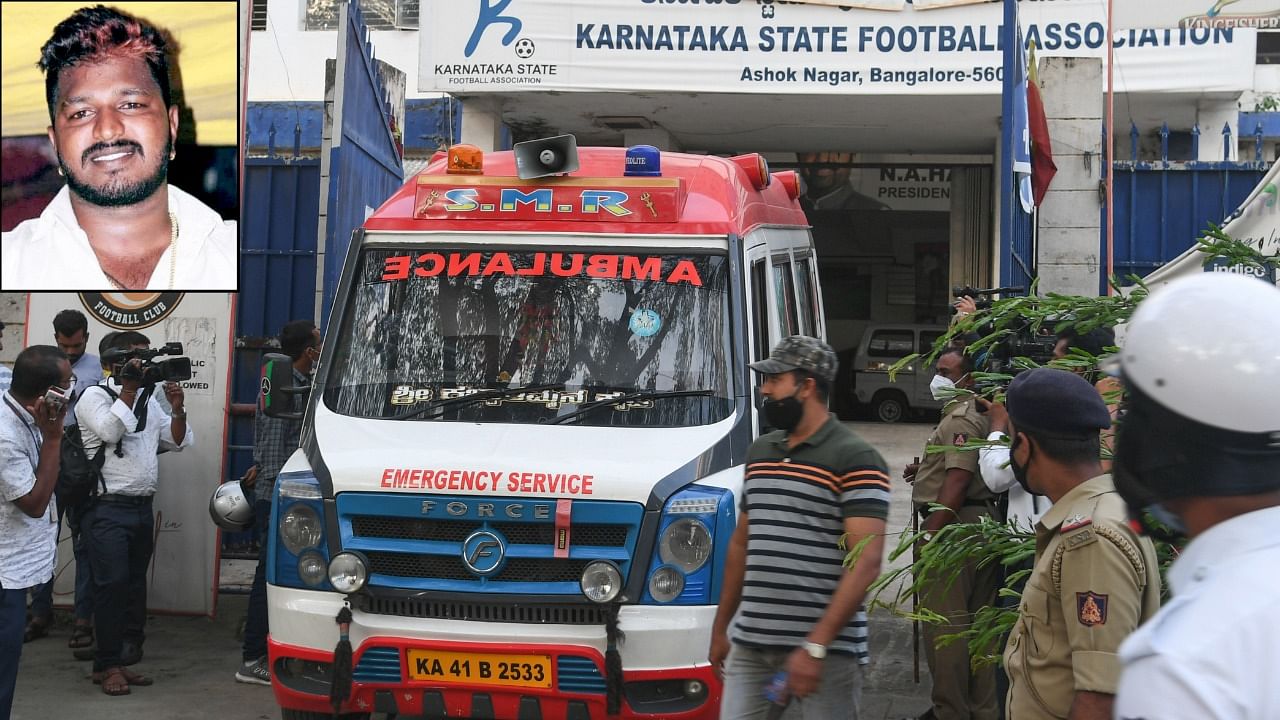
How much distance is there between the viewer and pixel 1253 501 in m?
1.57

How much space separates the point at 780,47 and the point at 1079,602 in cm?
1100

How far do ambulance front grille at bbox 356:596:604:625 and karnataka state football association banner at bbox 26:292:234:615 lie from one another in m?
3.44

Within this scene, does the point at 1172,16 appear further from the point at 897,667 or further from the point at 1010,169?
the point at 897,667

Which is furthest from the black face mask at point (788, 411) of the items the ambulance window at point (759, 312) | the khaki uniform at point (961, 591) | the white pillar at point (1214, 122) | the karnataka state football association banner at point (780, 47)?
the white pillar at point (1214, 122)

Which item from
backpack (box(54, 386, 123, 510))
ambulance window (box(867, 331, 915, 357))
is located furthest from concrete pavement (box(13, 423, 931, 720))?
ambulance window (box(867, 331, 915, 357))

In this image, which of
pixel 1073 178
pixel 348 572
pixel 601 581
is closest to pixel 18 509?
pixel 348 572

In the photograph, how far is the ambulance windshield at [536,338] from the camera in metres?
5.54

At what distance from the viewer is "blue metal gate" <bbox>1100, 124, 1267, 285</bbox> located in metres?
10.2

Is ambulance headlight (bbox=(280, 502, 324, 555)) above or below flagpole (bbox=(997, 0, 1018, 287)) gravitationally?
below

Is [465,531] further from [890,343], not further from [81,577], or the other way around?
[890,343]

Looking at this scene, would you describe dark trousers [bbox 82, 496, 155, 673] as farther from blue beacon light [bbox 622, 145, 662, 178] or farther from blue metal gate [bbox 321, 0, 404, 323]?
blue beacon light [bbox 622, 145, 662, 178]

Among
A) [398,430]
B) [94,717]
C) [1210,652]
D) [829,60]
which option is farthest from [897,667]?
[829,60]

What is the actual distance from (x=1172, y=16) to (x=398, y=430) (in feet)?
34.8

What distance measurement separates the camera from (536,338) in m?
5.69
